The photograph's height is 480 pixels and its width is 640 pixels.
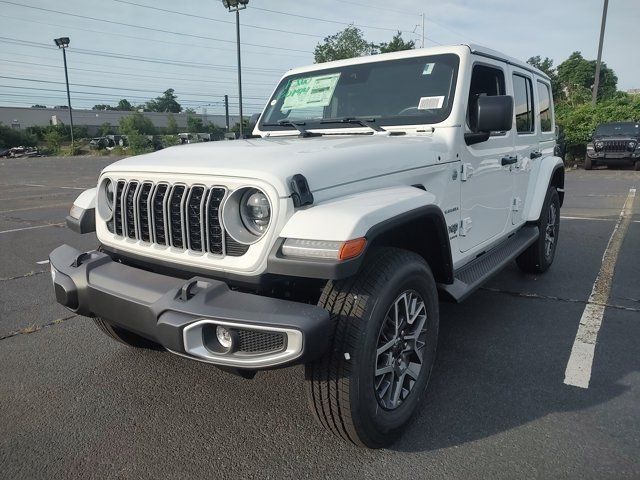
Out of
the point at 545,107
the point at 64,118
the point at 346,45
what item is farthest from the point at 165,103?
the point at 545,107

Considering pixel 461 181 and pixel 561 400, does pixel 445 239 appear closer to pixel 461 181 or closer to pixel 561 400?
pixel 461 181

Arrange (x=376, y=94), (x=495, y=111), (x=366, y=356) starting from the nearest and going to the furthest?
(x=366, y=356)
(x=495, y=111)
(x=376, y=94)

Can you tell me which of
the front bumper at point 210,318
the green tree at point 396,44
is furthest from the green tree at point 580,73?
the front bumper at point 210,318

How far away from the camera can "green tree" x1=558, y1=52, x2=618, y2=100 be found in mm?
58422

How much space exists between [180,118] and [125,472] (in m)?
104

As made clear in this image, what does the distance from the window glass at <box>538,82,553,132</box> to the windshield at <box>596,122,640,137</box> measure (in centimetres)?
1435

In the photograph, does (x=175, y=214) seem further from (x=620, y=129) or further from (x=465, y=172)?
(x=620, y=129)

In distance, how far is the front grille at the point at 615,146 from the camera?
16.9 meters

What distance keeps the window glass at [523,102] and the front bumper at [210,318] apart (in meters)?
3.18

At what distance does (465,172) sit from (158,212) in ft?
6.42

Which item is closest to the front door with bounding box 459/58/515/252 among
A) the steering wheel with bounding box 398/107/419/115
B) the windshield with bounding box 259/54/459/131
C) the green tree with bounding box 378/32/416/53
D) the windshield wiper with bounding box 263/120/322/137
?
the windshield with bounding box 259/54/459/131

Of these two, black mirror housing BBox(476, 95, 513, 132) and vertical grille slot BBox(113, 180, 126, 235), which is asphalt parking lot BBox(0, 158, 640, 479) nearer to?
vertical grille slot BBox(113, 180, 126, 235)

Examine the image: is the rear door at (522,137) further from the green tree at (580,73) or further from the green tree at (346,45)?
the green tree at (580,73)

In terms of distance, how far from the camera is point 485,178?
11.9 ft
